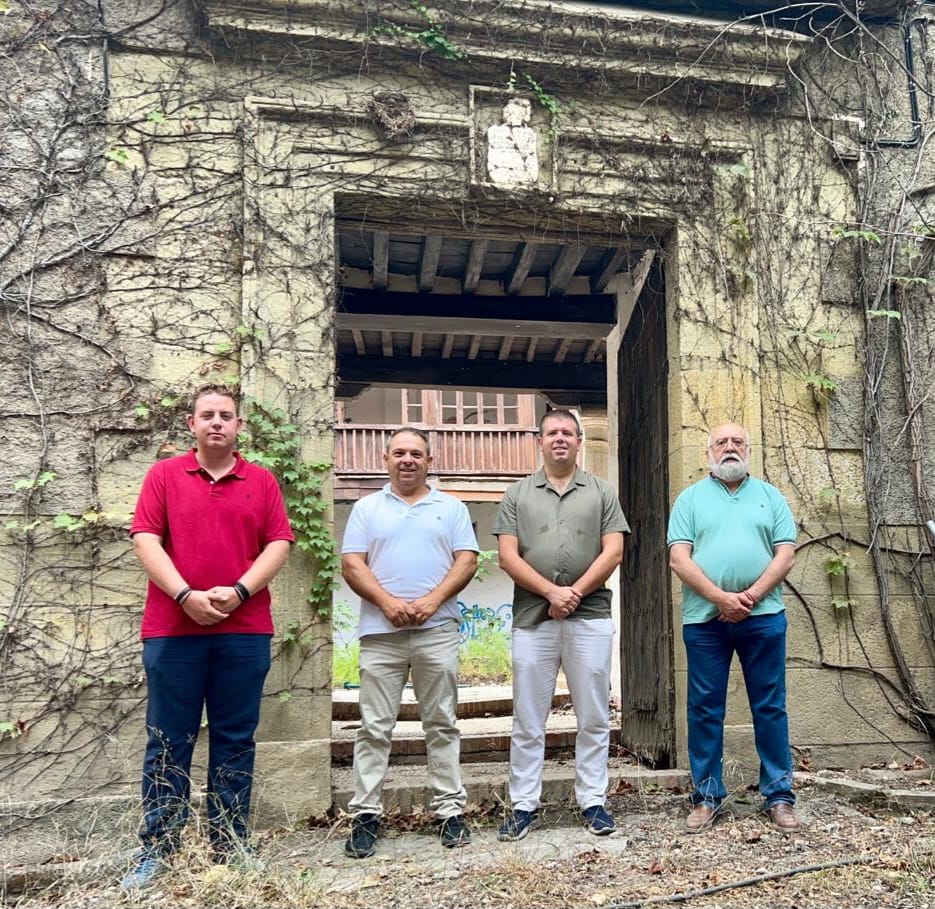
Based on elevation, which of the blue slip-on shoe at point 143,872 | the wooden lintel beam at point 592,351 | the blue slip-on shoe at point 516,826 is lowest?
the blue slip-on shoe at point 516,826

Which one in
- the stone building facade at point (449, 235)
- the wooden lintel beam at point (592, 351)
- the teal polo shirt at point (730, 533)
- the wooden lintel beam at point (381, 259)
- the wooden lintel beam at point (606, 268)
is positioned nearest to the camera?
the teal polo shirt at point (730, 533)

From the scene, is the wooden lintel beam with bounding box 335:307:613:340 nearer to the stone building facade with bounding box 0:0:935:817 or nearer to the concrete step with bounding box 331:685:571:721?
the stone building facade with bounding box 0:0:935:817

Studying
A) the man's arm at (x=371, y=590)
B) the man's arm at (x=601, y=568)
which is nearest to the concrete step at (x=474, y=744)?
the man's arm at (x=371, y=590)

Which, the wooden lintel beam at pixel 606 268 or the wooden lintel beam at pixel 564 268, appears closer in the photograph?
the wooden lintel beam at pixel 564 268

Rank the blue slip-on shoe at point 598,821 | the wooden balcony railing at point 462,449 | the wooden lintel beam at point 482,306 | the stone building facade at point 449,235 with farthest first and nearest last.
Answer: the wooden balcony railing at point 462,449
the wooden lintel beam at point 482,306
the stone building facade at point 449,235
the blue slip-on shoe at point 598,821

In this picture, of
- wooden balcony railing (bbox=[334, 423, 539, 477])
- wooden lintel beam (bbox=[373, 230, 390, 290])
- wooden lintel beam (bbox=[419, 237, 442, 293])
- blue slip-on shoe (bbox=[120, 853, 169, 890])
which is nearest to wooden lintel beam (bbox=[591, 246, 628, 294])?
wooden lintel beam (bbox=[419, 237, 442, 293])

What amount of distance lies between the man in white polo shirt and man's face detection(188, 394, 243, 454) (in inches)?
25.3

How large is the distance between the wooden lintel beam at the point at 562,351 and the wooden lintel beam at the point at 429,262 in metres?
1.70

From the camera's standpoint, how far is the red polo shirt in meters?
3.59

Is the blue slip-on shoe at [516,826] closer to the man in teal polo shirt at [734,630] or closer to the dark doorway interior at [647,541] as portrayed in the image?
the man in teal polo shirt at [734,630]

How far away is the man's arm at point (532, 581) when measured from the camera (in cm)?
398

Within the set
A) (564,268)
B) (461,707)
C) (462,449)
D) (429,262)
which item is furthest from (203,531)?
(462,449)

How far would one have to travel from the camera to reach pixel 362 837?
3.79 metres

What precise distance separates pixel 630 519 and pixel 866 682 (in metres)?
1.76
